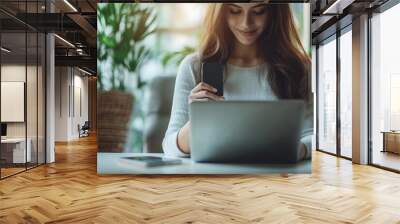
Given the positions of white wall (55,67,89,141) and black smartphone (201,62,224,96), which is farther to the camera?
white wall (55,67,89,141)

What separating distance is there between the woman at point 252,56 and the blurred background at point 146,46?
22cm

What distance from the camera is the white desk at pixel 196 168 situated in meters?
5.30

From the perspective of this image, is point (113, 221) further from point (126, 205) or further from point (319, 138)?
point (319, 138)

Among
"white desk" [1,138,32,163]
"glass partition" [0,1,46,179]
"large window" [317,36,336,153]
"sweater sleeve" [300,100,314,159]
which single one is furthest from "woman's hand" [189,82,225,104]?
"large window" [317,36,336,153]

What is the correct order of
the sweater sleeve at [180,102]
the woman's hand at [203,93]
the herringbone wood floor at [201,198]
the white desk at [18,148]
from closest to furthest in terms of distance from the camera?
the herringbone wood floor at [201,198] < the woman's hand at [203,93] < the sweater sleeve at [180,102] < the white desk at [18,148]

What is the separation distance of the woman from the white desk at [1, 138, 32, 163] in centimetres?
334

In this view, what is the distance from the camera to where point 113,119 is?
550 cm

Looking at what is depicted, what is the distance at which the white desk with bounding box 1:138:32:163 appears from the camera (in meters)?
6.59

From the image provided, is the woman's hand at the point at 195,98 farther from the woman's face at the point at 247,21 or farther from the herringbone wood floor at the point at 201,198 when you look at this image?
the woman's face at the point at 247,21

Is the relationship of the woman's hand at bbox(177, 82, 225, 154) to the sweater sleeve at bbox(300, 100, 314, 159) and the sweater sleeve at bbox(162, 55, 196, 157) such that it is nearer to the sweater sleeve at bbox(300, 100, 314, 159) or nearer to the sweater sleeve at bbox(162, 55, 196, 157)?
the sweater sleeve at bbox(162, 55, 196, 157)

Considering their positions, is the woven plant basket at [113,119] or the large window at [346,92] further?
the large window at [346,92]

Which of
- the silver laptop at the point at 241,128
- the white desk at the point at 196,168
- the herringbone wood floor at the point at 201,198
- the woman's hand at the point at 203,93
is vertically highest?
the woman's hand at the point at 203,93

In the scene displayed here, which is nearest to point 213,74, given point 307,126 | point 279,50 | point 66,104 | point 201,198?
point 279,50

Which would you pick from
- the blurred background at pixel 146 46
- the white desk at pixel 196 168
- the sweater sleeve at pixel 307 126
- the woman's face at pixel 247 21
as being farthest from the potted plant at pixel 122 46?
the sweater sleeve at pixel 307 126
